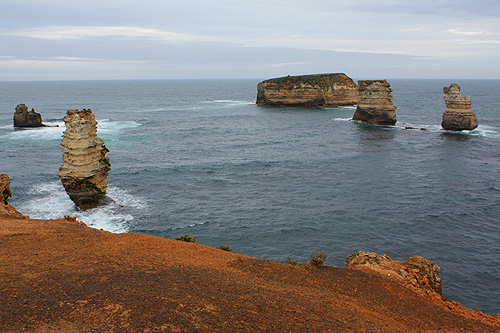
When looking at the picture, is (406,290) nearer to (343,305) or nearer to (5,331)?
(343,305)

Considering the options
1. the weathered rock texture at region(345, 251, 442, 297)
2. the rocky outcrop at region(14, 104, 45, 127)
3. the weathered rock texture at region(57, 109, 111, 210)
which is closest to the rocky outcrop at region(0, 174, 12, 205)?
the weathered rock texture at region(57, 109, 111, 210)

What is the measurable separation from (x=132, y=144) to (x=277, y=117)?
42177 millimetres

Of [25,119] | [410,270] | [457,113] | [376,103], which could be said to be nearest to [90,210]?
[410,270]

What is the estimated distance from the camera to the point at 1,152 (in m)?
54.4

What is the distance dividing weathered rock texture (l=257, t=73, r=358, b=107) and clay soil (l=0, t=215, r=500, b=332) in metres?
97.8

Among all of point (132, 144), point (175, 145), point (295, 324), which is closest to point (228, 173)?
point (175, 145)

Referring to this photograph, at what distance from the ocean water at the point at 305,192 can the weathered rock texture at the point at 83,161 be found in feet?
4.83

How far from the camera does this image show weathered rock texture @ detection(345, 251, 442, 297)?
1622 centimetres

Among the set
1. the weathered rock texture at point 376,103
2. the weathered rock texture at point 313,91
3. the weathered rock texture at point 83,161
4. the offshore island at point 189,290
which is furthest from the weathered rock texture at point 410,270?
the weathered rock texture at point 313,91

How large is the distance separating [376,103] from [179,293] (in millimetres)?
73095

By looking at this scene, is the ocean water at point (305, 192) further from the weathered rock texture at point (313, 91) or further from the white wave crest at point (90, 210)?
the weathered rock texture at point (313, 91)

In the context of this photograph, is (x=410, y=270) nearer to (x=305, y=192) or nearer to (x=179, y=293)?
(x=179, y=293)

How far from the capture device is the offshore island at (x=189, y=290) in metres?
10.5

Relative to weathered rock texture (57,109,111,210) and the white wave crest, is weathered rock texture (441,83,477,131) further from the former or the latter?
weathered rock texture (57,109,111,210)
